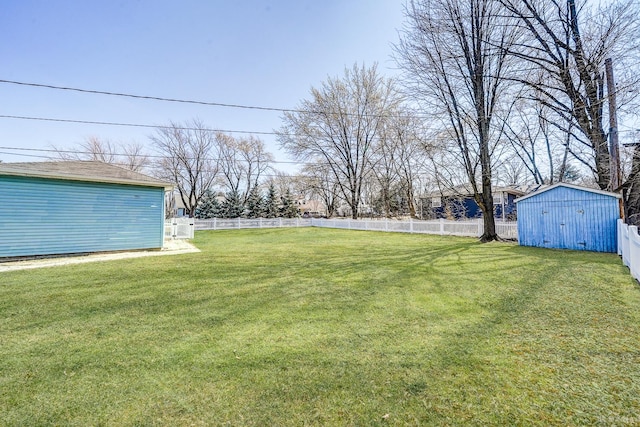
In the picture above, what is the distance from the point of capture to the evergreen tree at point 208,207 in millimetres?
25781

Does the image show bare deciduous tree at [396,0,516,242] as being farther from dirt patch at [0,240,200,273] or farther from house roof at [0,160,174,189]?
dirt patch at [0,240,200,273]

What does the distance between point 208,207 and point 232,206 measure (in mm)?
2349

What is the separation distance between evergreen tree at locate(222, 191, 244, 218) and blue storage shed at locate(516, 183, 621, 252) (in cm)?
2108

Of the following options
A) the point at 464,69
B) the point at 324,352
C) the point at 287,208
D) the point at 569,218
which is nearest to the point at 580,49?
the point at 464,69

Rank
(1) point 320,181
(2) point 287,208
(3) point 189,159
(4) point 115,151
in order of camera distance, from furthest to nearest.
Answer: (3) point 189,159 → (4) point 115,151 → (2) point 287,208 → (1) point 320,181

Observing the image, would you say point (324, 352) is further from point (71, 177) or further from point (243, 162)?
point (243, 162)

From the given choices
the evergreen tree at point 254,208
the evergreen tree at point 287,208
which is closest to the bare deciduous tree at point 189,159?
the evergreen tree at point 254,208

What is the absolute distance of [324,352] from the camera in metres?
2.41

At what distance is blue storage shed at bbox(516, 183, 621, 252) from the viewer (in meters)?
7.65

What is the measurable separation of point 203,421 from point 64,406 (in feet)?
3.08

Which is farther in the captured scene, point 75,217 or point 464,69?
point 464,69

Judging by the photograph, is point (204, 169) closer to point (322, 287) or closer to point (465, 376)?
point (322, 287)

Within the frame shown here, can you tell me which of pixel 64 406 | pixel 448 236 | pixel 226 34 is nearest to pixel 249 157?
pixel 226 34

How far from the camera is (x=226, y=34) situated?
10.6 m
